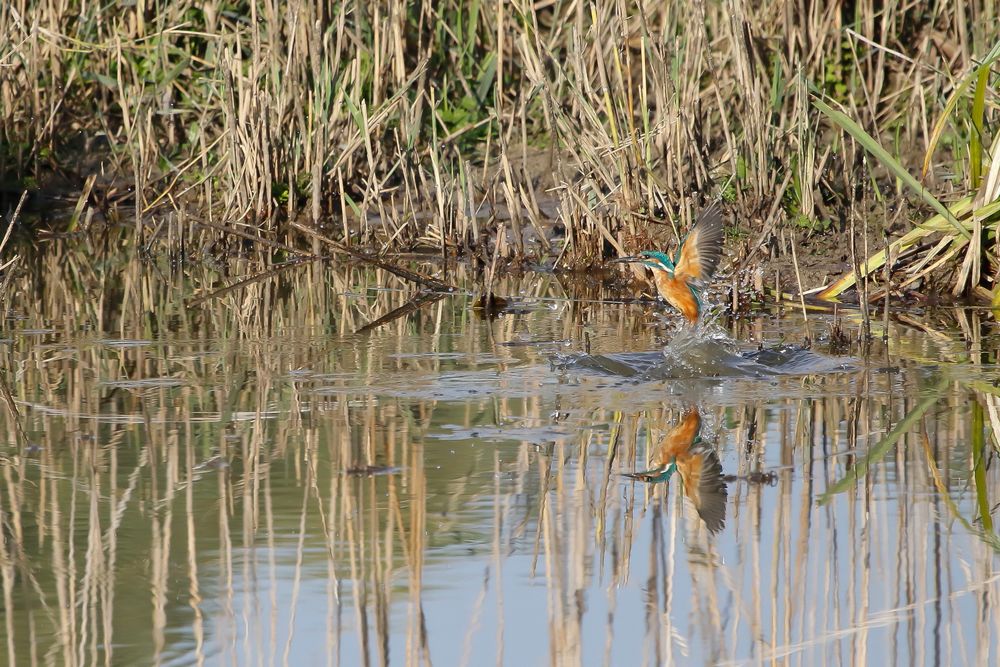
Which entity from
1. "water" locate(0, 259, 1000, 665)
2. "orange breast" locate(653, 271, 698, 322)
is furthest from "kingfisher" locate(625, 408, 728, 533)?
"orange breast" locate(653, 271, 698, 322)

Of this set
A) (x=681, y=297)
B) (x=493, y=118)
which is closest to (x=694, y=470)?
(x=681, y=297)

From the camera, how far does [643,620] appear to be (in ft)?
10.1

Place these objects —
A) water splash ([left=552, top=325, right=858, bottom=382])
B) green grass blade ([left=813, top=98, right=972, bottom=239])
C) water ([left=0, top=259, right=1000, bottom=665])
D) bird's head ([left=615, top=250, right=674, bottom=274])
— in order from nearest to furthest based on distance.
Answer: water ([left=0, top=259, right=1000, bottom=665]) → water splash ([left=552, top=325, right=858, bottom=382]) → bird's head ([left=615, top=250, right=674, bottom=274]) → green grass blade ([left=813, top=98, right=972, bottom=239])

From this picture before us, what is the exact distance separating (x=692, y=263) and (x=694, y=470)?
67.3 inches

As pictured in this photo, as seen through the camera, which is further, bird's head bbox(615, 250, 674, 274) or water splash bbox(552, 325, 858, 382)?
bird's head bbox(615, 250, 674, 274)

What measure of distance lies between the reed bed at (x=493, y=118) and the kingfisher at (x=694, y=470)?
210 cm

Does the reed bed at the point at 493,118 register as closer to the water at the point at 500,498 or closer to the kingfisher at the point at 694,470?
the water at the point at 500,498

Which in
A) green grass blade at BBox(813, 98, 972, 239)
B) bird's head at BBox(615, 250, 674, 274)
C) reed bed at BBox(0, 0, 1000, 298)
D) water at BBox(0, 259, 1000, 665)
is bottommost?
water at BBox(0, 259, 1000, 665)

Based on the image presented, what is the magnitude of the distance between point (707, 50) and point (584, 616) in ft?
16.9

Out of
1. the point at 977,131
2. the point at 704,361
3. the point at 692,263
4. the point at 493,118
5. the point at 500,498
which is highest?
the point at 493,118

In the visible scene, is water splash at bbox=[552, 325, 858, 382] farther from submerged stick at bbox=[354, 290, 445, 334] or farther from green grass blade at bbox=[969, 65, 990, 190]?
green grass blade at bbox=[969, 65, 990, 190]

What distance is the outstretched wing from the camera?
5.58 meters

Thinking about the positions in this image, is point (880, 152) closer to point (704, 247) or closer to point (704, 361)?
point (704, 247)

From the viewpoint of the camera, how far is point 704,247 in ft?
18.4
